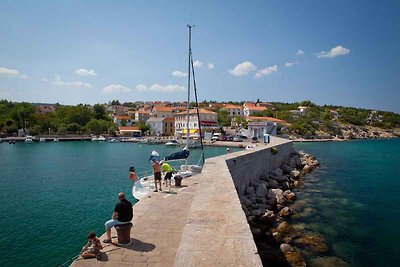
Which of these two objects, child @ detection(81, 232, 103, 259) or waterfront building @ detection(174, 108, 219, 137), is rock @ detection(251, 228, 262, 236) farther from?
waterfront building @ detection(174, 108, 219, 137)

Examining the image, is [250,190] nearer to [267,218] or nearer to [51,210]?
[267,218]

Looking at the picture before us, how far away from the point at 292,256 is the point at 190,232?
6.52m

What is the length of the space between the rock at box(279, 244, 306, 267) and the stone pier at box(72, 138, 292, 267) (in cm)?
340

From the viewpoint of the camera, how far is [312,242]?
1309 cm

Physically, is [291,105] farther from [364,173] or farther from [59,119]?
[364,173]

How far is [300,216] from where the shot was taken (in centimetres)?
1677

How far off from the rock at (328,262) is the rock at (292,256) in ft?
1.64

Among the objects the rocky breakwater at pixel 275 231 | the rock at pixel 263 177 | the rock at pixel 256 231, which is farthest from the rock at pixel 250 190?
the rock at pixel 256 231

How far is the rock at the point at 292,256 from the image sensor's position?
10.9 m

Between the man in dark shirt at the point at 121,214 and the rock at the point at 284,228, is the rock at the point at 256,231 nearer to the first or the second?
the rock at the point at 284,228

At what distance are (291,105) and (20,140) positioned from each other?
132782 millimetres

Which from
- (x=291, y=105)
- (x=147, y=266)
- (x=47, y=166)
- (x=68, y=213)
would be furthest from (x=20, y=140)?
(x=291, y=105)

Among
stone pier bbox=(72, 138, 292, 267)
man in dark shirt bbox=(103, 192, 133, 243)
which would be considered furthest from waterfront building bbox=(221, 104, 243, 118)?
man in dark shirt bbox=(103, 192, 133, 243)

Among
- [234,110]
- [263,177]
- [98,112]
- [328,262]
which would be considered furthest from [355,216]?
[234,110]
